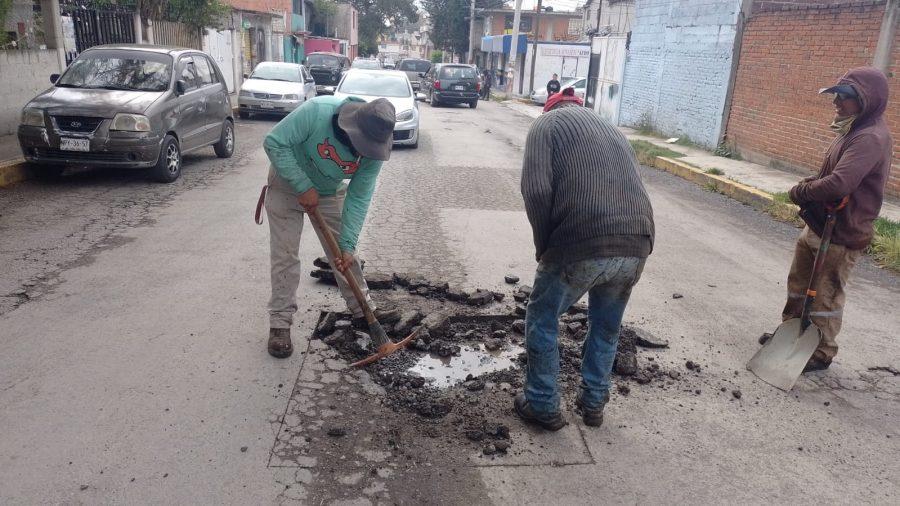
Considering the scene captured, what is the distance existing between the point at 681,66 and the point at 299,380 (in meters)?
14.8

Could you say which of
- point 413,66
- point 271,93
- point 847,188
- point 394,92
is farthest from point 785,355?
point 413,66

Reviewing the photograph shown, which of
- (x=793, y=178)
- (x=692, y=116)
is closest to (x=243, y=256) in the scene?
(x=793, y=178)

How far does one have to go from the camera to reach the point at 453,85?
25.4 metres

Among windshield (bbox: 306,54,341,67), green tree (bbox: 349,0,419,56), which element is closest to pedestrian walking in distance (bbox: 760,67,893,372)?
windshield (bbox: 306,54,341,67)

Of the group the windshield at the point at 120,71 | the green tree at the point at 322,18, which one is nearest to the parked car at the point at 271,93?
Result: the windshield at the point at 120,71

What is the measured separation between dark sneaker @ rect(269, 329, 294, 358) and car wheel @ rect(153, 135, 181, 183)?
18.5 ft

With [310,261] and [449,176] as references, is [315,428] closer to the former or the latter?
[310,261]

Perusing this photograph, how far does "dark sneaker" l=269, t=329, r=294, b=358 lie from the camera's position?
409 cm

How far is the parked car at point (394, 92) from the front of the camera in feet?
42.2

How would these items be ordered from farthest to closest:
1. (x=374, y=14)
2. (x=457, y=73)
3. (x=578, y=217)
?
(x=374, y=14) → (x=457, y=73) → (x=578, y=217)

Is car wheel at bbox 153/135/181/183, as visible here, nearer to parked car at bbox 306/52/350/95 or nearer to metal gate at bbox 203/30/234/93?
metal gate at bbox 203/30/234/93

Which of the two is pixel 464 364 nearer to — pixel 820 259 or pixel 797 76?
pixel 820 259

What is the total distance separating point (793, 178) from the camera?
11.1 m

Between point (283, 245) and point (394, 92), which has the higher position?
point (394, 92)
